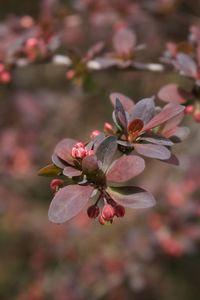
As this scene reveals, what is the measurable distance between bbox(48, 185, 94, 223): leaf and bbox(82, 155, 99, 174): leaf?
0.03 metres

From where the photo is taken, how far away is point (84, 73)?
1.39 m

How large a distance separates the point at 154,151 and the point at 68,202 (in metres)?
0.16

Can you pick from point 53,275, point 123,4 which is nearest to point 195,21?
point 123,4

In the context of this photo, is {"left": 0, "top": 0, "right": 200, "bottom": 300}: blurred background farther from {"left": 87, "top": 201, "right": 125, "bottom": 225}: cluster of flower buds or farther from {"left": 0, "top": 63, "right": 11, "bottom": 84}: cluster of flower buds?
{"left": 87, "top": 201, "right": 125, "bottom": 225}: cluster of flower buds

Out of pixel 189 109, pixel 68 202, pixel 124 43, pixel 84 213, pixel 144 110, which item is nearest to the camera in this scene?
pixel 68 202

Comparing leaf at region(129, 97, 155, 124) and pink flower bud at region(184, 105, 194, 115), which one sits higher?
leaf at region(129, 97, 155, 124)

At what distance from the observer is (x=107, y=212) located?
80 cm

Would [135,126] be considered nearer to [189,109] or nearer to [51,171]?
[51,171]

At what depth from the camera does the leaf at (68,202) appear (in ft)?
2.55

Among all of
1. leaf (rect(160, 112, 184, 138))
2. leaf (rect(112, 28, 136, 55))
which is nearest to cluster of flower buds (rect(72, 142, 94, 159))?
leaf (rect(160, 112, 184, 138))

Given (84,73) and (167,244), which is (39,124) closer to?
(167,244)

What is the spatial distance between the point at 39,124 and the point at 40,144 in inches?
4.0

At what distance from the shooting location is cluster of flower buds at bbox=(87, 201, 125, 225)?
806 millimetres

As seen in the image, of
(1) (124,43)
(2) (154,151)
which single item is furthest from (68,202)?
(1) (124,43)
